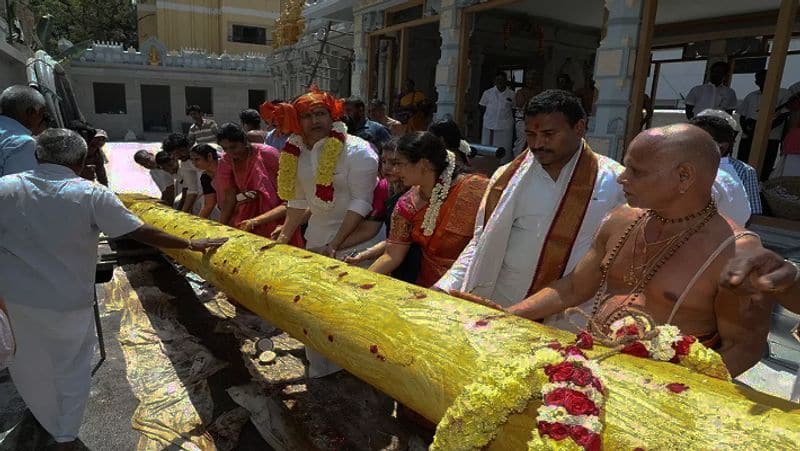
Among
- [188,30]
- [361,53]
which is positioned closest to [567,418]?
[361,53]

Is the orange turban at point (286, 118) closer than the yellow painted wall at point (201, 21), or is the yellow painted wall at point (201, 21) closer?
the orange turban at point (286, 118)

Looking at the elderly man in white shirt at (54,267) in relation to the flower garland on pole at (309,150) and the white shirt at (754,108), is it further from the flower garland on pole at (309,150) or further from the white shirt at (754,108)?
the white shirt at (754,108)

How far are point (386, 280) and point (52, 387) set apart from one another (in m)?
1.93

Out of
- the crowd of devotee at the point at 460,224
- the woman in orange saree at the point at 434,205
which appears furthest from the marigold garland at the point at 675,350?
the woman in orange saree at the point at 434,205

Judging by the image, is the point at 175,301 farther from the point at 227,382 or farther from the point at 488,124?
the point at 488,124

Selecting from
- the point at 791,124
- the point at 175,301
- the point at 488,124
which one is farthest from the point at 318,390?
the point at 488,124

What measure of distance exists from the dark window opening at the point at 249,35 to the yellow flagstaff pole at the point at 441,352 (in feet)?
101

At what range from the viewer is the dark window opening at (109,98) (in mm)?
25000

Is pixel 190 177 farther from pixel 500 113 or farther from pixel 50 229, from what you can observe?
pixel 500 113

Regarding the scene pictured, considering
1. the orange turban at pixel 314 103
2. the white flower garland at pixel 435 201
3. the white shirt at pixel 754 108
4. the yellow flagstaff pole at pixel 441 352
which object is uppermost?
the white shirt at pixel 754 108

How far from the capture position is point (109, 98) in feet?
84.3

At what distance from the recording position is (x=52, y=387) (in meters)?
2.57

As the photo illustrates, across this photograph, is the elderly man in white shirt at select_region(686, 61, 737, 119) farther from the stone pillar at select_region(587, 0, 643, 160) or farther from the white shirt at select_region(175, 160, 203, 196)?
the white shirt at select_region(175, 160, 203, 196)

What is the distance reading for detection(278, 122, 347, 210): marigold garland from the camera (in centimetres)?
317
